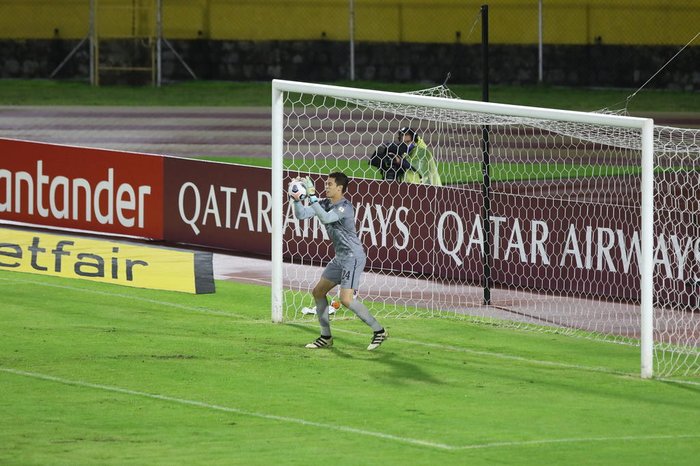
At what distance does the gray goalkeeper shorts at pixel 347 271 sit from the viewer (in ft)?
47.7

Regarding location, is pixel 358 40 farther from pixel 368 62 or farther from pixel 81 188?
pixel 81 188

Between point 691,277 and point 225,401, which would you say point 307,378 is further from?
point 691,277

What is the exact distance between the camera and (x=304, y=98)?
3697 cm

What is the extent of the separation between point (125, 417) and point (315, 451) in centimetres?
192

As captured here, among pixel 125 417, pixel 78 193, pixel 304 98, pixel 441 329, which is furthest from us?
pixel 304 98

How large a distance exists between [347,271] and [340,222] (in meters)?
0.52

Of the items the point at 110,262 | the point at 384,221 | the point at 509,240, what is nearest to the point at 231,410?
the point at 110,262

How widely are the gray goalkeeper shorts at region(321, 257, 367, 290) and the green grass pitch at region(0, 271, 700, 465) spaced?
2.61ft

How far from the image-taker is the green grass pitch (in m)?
10.8

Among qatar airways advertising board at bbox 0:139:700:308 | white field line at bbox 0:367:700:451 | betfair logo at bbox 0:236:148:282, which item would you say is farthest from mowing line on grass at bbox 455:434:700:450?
betfair logo at bbox 0:236:148:282

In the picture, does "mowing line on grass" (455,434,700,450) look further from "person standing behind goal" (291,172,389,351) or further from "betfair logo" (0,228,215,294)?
"betfair logo" (0,228,215,294)

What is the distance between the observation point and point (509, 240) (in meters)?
19.3

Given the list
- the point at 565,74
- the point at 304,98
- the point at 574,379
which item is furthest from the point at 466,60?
the point at 574,379

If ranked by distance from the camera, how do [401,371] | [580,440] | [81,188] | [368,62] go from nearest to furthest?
[580,440], [401,371], [81,188], [368,62]
